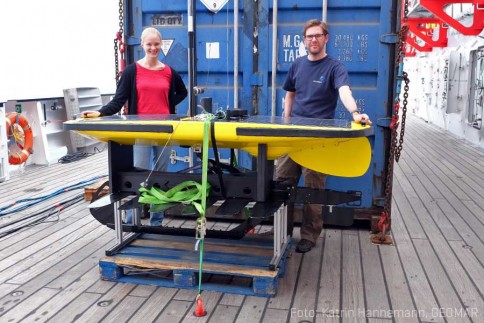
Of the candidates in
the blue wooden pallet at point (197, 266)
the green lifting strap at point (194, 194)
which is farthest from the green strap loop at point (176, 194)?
Answer: the blue wooden pallet at point (197, 266)

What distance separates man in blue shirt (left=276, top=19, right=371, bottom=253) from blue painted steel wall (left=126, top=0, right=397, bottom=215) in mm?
599

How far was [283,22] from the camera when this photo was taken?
4688 millimetres

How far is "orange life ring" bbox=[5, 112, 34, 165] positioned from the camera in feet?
25.7

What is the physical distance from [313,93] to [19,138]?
579 centimetres

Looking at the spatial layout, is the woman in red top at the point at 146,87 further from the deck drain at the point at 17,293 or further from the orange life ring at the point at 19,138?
the orange life ring at the point at 19,138

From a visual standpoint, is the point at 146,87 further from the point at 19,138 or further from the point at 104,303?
the point at 19,138

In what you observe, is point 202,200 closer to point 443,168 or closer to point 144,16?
point 144,16

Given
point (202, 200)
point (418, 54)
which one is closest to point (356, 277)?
point (202, 200)

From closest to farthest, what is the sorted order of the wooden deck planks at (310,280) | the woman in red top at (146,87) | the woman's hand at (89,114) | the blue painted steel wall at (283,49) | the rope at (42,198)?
1. the wooden deck planks at (310,280)
2. the woman's hand at (89,114)
3. the woman in red top at (146,87)
4. the blue painted steel wall at (283,49)
5. the rope at (42,198)

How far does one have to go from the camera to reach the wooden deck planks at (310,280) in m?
3.15

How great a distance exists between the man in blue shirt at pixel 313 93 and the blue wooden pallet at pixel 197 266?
0.52m

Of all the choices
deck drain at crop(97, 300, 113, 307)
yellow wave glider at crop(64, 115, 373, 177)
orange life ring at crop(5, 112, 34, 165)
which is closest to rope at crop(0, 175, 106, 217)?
orange life ring at crop(5, 112, 34, 165)

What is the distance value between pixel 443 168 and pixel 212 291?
6.22 m

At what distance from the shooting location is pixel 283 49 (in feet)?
15.5
